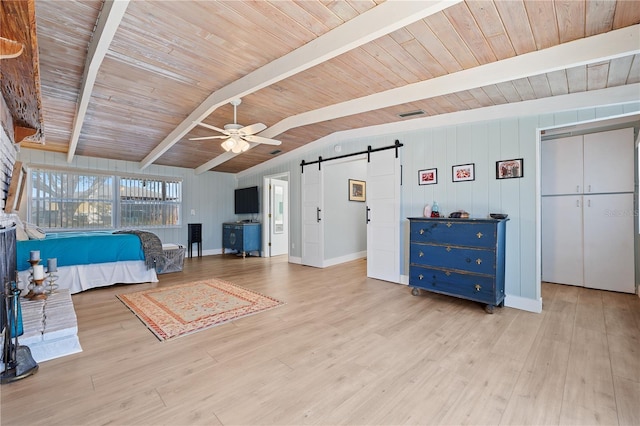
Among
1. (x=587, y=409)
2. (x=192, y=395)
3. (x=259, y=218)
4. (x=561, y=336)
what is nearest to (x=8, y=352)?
(x=192, y=395)

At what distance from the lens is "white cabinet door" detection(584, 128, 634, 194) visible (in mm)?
3898

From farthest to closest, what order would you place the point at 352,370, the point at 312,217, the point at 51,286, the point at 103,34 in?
1. the point at 312,217
2. the point at 51,286
3. the point at 103,34
4. the point at 352,370

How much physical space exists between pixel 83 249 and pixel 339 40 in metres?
4.33

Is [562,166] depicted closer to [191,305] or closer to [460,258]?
[460,258]

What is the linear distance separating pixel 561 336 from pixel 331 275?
10.5 ft

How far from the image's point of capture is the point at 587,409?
5.39 ft

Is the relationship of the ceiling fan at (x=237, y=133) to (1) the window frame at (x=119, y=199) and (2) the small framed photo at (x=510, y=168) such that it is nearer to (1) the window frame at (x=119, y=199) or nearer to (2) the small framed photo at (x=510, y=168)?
(2) the small framed photo at (x=510, y=168)

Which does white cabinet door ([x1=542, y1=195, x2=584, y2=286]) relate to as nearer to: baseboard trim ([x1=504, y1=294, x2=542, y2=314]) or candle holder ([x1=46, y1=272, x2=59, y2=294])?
baseboard trim ([x1=504, y1=294, x2=542, y2=314])

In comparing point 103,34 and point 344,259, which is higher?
point 103,34

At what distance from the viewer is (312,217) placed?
19.7 ft

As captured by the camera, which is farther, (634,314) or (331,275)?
(331,275)

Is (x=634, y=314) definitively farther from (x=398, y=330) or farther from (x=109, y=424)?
(x=109, y=424)

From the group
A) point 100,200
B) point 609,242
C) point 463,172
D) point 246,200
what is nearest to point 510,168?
point 463,172

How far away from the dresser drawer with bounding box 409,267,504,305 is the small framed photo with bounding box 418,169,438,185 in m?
1.28
